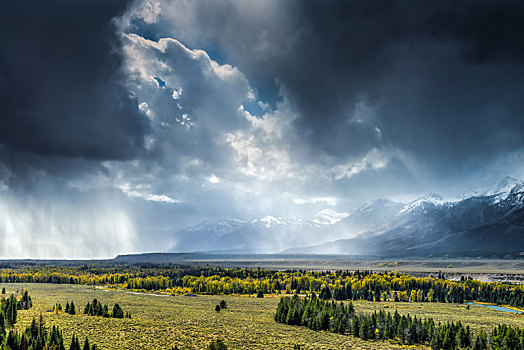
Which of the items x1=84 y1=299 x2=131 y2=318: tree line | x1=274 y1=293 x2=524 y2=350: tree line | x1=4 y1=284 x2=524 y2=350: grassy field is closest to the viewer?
x1=4 y1=284 x2=524 y2=350: grassy field

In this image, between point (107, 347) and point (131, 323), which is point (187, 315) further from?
point (107, 347)

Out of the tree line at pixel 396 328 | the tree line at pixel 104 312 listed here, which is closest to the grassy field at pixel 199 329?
the tree line at pixel 104 312

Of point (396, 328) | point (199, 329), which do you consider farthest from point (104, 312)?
point (396, 328)

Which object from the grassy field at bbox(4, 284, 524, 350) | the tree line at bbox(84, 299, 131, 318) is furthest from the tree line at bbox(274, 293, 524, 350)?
the tree line at bbox(84, 299, 131, 318)

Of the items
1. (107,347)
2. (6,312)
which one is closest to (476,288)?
(107,347)

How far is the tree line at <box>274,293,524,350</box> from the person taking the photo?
73000mm

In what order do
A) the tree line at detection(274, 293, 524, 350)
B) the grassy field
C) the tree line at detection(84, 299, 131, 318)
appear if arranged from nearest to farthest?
the grassy field, the tree line at detection(274, 293, 524, 350), the tree line at detection(84, 299, 131, 318)

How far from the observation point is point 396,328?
87.4 m

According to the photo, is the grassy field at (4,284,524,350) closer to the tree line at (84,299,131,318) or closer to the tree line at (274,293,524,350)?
the tree line at (84,299,131,318)

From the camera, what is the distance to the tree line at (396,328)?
240 feet

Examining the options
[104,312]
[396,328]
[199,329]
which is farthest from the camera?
[104,312]

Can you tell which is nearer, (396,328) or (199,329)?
(199,329)

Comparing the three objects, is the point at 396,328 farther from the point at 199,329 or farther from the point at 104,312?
the point at 104,312

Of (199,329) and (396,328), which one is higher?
(199,329)
